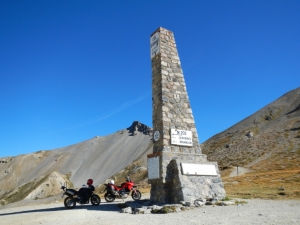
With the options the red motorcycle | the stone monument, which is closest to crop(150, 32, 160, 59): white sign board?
the stone monument

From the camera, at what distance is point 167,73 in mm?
Answer: 12961

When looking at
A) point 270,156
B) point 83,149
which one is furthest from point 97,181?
point 270,156

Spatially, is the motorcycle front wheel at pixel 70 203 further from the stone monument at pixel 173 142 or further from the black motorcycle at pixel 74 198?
the stone monument at pixel 173 142

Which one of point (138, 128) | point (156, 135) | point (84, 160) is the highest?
point (138, 128)

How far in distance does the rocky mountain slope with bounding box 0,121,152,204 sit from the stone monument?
67131mm

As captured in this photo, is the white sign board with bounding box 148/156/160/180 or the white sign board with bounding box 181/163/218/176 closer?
the white sign board with bounding box 181/163/218/176

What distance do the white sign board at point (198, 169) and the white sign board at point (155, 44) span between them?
20.4 ft

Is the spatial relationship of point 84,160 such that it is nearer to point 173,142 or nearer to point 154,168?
point 154,168

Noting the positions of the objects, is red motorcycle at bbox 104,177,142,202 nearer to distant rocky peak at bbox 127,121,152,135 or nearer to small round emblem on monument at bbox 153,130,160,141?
small round emblem on monument at bbox 153,130,160,141

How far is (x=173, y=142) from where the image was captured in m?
11.8

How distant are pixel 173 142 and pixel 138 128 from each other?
100953 millimetres

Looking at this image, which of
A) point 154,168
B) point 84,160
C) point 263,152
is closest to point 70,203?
point 154,168

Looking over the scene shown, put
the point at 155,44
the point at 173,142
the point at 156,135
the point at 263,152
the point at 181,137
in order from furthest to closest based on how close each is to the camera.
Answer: the point at 263,152 < the point at 155,44 < the point at 156,135 < the point at 181,137 < the point at 173,142

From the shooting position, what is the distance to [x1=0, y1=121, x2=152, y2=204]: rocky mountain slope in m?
86.2
